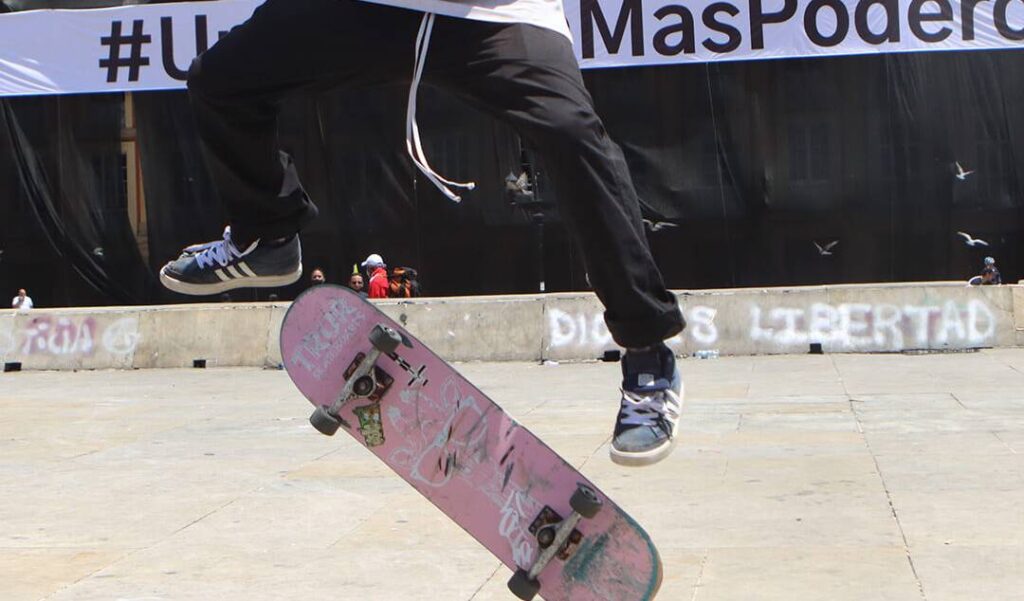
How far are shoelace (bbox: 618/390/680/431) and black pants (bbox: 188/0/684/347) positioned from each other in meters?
0.14

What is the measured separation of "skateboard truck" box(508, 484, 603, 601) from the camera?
3.07m

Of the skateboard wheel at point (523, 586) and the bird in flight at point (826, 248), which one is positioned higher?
the bird in flight at point (826, 248)

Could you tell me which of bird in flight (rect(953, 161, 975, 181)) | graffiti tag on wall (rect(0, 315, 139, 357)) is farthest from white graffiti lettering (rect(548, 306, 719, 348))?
bird in flight (rect(953, 161, 975, 181))

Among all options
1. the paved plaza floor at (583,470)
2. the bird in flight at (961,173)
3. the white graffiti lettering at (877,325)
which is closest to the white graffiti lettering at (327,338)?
the paved plaza floor at (583,470)

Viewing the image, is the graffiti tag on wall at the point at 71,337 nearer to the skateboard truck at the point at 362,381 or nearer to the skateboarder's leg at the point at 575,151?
the skateboard truck at the point at 362,381

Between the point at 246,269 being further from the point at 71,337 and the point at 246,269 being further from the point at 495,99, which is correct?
the point at 71,337

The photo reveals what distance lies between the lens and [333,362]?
3.17m

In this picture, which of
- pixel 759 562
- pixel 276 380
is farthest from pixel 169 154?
pixel 759 562

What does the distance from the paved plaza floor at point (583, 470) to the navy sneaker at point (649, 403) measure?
109 cm

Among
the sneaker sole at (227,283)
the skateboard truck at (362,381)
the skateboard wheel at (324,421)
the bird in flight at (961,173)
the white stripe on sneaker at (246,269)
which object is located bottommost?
the skateboard wheel at (324,421)

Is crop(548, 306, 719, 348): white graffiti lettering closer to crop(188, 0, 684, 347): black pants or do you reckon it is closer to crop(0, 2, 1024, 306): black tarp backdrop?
crop(0, 2, 1024, 306): black tarp backdrop

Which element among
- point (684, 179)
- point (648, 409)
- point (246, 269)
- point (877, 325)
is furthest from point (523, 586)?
point (684, 179)

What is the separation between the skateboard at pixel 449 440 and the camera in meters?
3.11

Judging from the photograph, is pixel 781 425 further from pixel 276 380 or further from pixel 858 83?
pixel 858 83
